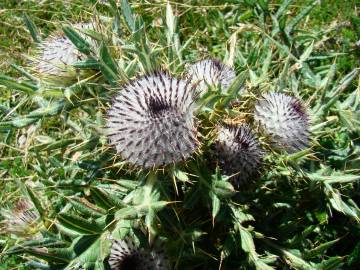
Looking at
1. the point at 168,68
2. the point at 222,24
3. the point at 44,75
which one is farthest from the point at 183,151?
the point at 222,24

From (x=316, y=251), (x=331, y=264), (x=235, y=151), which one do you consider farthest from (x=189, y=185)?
(x=331, y=264)

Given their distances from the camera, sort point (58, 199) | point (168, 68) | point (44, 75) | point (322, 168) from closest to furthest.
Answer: point (168, 68)
point (44, 75)
point (322, 168)
point (58, 199)

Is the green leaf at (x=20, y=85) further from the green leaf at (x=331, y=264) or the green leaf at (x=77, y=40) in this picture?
the green leaf at (x=331, y=264)

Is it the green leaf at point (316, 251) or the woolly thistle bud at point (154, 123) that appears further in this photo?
the green leaf at point (316, 251)

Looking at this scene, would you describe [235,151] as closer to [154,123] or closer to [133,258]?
[154,123]

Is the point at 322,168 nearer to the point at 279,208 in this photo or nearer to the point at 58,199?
the point at 279,208

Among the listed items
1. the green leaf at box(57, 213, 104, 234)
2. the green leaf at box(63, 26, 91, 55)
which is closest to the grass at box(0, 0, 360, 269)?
the green leaf at box(57, 213, 104, 234)

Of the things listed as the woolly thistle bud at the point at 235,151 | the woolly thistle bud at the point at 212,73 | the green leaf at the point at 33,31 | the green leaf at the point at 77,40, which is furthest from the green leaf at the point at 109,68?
the green leaf at the point at 33,31
